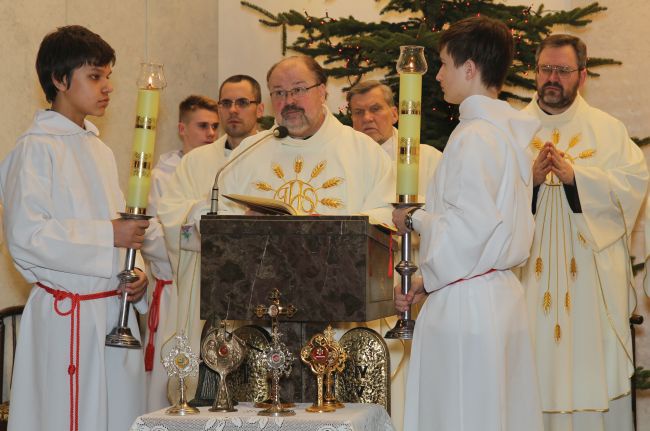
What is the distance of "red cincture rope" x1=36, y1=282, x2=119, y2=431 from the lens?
4.87m

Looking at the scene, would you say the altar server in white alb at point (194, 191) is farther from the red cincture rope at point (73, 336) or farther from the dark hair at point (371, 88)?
the red cincture rope at point (73, 336)

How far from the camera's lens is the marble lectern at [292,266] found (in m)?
4.43

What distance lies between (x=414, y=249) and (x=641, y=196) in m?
1.39

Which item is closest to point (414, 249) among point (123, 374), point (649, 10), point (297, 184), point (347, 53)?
point (297, 184)

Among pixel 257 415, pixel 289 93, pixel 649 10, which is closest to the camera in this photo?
pixel 257 415

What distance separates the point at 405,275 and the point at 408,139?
563 millimetres

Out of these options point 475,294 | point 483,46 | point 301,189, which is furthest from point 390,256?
point 483,46

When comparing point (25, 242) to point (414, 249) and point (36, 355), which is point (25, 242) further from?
point (414, 249)

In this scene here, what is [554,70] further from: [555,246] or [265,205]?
[265,205]

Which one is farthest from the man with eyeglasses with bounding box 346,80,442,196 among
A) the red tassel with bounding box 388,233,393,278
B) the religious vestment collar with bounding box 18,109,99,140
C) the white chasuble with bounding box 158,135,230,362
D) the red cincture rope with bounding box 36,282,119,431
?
the red cincture rope with bounding box 36,282,119,431

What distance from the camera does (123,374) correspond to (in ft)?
16.7

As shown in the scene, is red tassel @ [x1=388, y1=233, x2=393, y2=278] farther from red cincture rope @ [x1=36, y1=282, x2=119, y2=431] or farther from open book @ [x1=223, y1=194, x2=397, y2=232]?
red cincture rope @ [x1=36, y1=282, x2=119, y2=431]

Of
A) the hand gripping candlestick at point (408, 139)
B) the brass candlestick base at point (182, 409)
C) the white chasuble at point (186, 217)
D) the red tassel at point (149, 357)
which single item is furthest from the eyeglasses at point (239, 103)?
the brass candlestick base at point (182, 409)

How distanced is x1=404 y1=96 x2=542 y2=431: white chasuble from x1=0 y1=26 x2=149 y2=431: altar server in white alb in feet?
4.36
